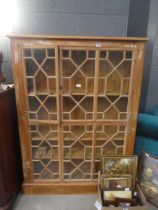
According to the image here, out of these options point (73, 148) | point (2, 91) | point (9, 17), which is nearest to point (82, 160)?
point (73, 148)

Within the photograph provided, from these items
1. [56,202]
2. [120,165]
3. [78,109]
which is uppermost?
→ [78,109]

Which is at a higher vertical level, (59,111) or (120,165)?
(59,111)

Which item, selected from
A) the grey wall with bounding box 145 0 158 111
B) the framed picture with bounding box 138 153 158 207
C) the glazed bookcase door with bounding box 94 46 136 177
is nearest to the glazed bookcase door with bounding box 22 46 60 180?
the glazed bookcase door with bounding box 94 46 136 177

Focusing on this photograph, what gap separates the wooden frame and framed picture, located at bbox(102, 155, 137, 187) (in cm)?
9

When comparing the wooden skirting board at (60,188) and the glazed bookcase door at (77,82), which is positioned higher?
the glazed bookcase door at (77,82)

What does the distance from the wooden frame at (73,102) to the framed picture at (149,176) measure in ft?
0.62

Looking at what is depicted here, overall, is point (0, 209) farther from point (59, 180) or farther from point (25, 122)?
point (25, 122)

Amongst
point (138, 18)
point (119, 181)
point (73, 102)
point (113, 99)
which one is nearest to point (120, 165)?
point (119, 181)

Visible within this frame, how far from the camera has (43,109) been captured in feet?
5.16

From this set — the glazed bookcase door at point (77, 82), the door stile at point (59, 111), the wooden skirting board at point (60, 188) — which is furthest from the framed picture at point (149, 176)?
the door stile at point (59, 111)

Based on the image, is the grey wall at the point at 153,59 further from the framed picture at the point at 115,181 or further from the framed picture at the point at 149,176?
the framed picture at the point at 115,181

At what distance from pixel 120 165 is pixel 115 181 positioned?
6.0 inches

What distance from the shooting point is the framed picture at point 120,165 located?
164 centimetres

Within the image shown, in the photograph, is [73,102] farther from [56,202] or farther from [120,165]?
[56,202]
